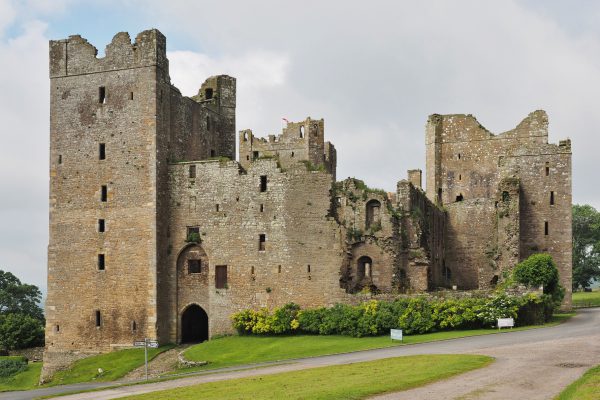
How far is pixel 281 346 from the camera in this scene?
155ft

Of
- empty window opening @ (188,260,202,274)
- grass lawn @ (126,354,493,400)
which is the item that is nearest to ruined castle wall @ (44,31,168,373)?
empty window opening @ (188,260,202,274)

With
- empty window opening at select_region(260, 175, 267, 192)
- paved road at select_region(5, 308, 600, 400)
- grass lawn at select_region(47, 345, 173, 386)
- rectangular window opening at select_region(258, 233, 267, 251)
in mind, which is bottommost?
grass lawn at select_region(47, 345, 173, 386)

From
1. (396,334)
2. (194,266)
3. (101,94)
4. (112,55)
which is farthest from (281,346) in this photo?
(112,55)

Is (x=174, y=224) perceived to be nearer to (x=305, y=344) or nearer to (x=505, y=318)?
(x=305, y=344)

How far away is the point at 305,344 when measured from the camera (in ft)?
154

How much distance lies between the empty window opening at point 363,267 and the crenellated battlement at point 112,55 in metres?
16.7

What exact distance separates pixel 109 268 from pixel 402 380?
2805cm

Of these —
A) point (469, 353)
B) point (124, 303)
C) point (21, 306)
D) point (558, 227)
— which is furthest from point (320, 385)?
point (21, 306)

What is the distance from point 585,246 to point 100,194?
66556 millimetres

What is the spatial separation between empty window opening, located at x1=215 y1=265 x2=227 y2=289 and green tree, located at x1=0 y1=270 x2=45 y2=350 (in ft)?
82.4

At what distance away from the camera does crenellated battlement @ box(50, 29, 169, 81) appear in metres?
54.2

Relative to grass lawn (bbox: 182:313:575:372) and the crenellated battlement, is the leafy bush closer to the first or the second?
grass lawn (bbox: 182:313:575:372)

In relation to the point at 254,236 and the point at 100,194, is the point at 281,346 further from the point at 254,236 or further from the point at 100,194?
the point at 100,194

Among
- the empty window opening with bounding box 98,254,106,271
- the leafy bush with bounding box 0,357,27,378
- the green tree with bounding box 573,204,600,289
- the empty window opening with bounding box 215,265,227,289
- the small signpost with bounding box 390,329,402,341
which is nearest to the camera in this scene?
the small signpost with bounding box 390,329,402,341
